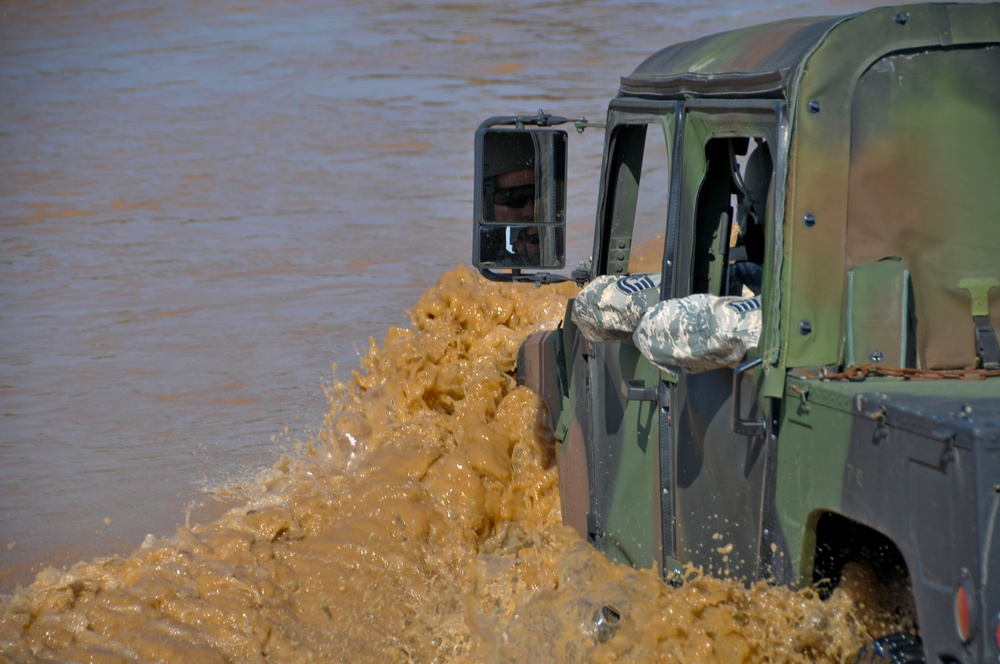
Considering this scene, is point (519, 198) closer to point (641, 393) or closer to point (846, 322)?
point (641, 393)

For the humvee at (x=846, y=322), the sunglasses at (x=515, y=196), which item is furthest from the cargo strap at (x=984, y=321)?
the sunglasses at (x=515, y=196)

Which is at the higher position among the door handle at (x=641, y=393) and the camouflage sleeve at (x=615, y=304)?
the camouflage sleeve at (x=615, y=304)

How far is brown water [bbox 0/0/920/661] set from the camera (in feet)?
15.0

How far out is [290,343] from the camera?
11.2m

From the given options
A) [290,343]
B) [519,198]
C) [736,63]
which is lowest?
[290,343]

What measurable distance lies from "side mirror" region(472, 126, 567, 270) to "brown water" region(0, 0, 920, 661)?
1.04 meters

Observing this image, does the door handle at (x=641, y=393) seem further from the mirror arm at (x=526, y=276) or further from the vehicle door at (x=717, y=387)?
the mirror arm at (x=526, y=276)

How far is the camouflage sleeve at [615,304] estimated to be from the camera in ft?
12.2

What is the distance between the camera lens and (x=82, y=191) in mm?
15578

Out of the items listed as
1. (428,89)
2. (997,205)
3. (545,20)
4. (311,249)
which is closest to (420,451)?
(997,205)

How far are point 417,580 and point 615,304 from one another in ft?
6.18

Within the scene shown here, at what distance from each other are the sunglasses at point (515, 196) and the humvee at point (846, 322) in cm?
45

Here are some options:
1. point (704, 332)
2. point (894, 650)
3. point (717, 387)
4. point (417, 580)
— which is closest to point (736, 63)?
point (704, 332)

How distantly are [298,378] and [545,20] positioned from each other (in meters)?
13.0
